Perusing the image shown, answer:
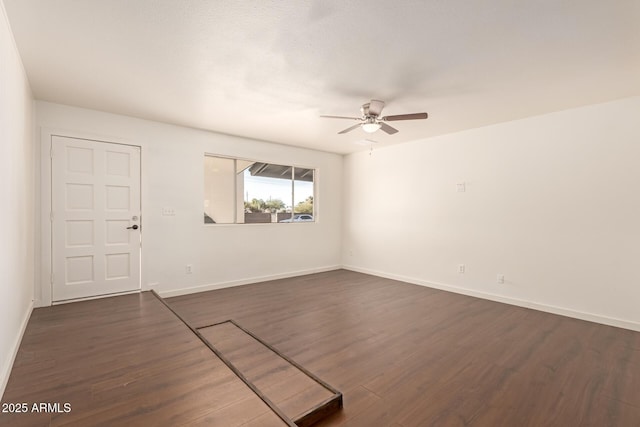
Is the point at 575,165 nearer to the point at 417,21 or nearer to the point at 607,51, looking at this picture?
the point at 607,51

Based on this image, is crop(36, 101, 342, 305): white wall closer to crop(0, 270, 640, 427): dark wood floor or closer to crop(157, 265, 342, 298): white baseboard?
crop(157, 265, 342, 298): white baseboard

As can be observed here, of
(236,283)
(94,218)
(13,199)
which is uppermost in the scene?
(13,199)

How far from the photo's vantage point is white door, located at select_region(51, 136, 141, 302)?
12.2ft

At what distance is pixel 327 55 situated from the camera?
8.20 feet

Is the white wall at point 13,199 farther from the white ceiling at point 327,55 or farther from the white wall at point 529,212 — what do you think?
the white wall at point 529,212

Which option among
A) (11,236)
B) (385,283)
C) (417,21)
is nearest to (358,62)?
(417,21)

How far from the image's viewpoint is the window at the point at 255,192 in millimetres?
5023

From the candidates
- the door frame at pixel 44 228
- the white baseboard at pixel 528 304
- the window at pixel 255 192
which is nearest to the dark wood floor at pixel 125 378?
the door frame at pixel 44 228

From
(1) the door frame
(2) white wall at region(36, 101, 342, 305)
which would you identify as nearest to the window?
(2) white wall at region(36, 101, 342, 305)

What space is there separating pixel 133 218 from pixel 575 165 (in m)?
5.83

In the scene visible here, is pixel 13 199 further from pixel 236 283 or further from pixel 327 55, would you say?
pixel 236 283

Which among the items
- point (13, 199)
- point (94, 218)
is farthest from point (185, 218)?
point (13, 199)

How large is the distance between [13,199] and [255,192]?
11.0 feet

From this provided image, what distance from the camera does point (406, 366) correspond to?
249 cm
